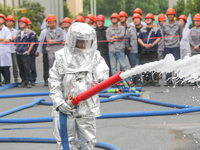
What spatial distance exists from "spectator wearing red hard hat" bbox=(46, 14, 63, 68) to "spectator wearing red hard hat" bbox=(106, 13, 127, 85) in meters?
1.35

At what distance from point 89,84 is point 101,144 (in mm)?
1192

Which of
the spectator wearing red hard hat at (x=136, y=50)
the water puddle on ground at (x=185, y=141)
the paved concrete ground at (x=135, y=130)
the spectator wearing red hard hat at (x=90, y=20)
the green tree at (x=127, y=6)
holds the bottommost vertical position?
the paved concrete ground at (x=135, y=130)

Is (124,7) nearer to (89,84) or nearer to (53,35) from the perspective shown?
(53,35)

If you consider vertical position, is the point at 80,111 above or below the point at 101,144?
above

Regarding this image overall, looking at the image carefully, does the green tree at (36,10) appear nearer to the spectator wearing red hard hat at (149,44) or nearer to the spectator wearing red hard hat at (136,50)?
the spectator wearing red hard hat at (136,50)

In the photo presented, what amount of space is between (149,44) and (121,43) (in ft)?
2.74

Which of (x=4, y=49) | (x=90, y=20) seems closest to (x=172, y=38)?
(x=90, y=20)

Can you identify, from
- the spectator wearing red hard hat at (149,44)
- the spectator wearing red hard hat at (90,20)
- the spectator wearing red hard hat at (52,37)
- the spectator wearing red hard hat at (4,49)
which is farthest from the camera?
the spectator wearing red hard hat at (90,20)

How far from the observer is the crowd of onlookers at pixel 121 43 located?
36.3 feet

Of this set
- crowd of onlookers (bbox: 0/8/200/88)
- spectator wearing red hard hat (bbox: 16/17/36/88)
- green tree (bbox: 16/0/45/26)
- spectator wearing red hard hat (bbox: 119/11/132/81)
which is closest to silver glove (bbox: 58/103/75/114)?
crowd of onlookers (bbox: 0/8/200/88)

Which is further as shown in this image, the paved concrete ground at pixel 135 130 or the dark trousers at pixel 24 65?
the dark trousers at pixel 24 65

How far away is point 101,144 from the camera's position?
5.31 meters

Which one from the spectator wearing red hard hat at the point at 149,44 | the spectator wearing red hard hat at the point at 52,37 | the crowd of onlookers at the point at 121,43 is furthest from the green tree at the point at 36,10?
the spectator wearing red hard hat at the point at 149,44

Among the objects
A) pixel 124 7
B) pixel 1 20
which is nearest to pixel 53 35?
pixel 1 20
